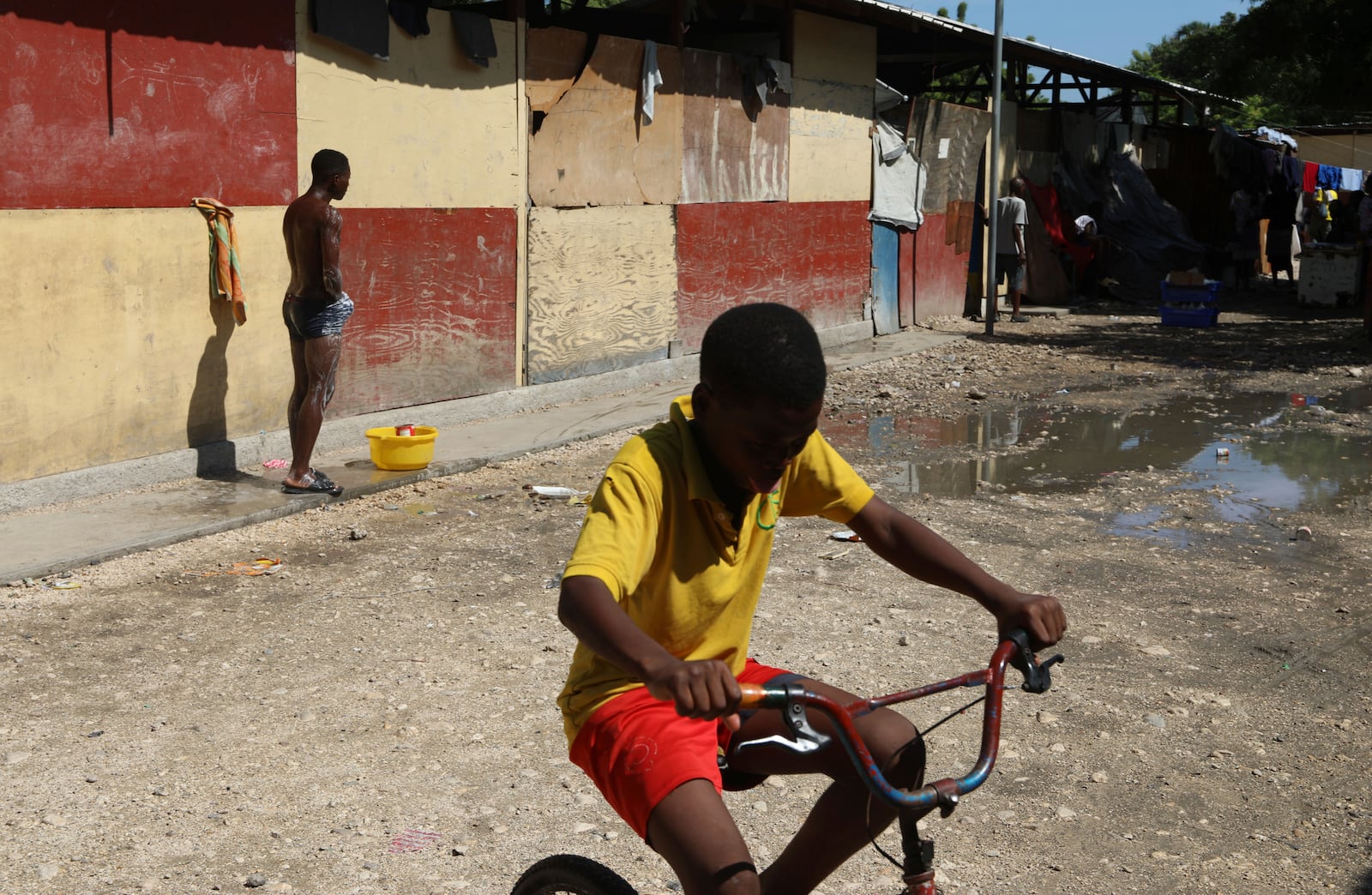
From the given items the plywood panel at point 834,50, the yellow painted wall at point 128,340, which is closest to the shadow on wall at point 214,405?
the yellow painted wall at point 128,340

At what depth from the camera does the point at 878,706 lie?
2.30 m

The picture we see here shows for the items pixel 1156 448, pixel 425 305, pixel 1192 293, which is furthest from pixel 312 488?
pixel 1192 293

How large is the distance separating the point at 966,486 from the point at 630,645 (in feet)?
21.3

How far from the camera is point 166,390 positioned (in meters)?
7.96

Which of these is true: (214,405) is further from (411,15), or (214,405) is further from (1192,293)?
(1192,293)

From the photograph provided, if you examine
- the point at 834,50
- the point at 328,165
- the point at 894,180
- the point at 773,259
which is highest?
the point at 834,50

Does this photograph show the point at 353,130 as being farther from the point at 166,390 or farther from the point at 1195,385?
the point at 1195,385

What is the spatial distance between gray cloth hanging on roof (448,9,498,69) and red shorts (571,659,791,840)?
8288mm

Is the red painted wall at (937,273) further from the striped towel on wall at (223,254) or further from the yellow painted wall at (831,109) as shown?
the striped towel on wall at (223,254)

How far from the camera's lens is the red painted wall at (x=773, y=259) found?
1290 cm

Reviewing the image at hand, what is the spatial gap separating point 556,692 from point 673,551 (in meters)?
2.50

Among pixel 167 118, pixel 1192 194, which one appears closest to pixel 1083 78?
pixel 1192 194

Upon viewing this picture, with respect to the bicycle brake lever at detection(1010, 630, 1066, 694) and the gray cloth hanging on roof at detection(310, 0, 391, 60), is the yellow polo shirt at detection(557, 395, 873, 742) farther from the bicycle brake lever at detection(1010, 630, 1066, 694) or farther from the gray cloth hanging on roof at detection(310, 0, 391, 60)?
the gray cloth hanging on roof at detection(310, 0, 391, 60)

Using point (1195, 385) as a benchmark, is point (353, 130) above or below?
above
